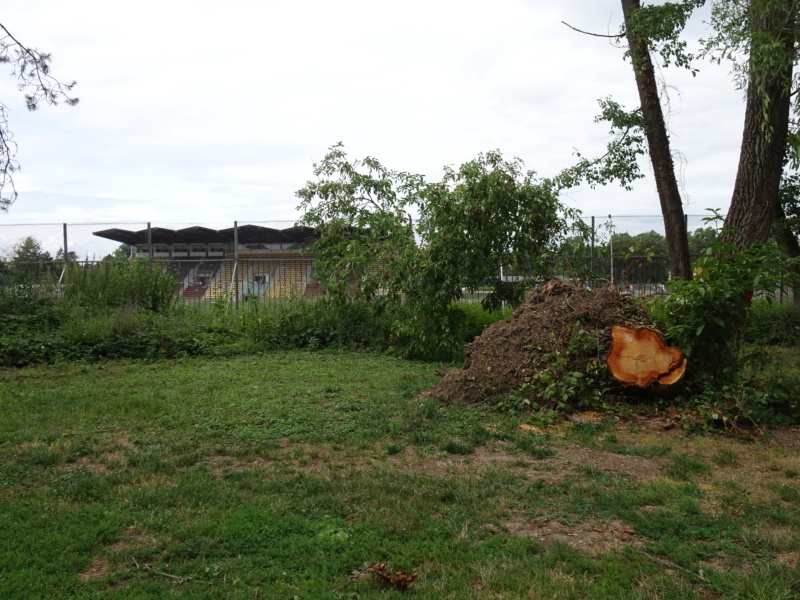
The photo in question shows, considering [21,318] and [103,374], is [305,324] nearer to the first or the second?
[103,374]

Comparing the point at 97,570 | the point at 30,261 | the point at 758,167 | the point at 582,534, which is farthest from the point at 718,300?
the point at 30,261

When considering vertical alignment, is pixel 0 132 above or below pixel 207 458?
above

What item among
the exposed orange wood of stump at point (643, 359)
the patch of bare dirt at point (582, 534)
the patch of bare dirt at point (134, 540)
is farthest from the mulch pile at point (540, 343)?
the patch of bare dirt at point (134, 540)

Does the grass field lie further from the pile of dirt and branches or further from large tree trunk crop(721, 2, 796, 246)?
large tree trunk crop(721, 2, 796, 246)

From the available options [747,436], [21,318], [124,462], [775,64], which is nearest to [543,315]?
[747,436]

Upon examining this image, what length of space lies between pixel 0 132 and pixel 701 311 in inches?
255

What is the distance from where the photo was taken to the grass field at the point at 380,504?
123 inches

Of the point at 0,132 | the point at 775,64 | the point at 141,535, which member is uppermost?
the point at 775,64

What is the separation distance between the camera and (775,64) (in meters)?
6.04

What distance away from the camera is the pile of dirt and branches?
673 cm

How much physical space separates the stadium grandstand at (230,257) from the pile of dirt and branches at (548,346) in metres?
7.00

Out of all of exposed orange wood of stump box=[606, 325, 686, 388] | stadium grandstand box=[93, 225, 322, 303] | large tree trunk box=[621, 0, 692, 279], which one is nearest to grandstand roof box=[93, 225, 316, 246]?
stadium grandstand box=[93, 225, 322, 303]

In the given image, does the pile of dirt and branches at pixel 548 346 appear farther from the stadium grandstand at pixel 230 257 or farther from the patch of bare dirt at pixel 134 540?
the stadium grandstand at pixel 230 257

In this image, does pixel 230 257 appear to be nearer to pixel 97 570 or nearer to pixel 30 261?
pixel 30 261
